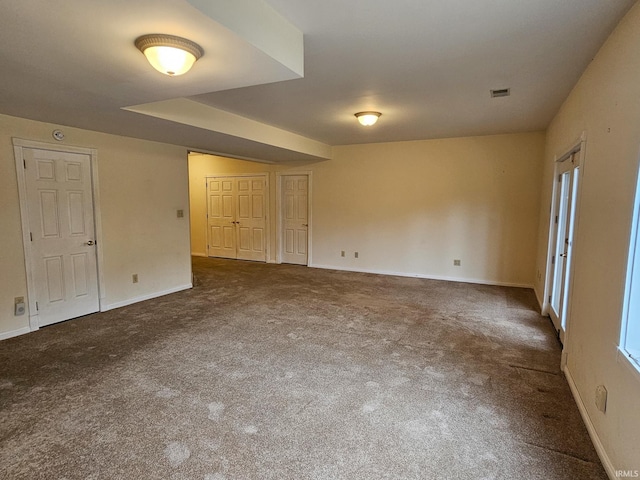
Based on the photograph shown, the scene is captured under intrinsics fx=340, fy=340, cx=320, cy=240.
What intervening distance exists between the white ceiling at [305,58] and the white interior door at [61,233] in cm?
54

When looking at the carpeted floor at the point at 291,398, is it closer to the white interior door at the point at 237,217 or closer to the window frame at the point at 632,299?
the window frame at the point at 632,299

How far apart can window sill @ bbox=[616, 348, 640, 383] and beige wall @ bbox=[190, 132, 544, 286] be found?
14.4 feet

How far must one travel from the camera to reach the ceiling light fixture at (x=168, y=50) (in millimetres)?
1877

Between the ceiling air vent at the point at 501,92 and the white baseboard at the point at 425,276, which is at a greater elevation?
the ceiling air vent at the point at 501,92

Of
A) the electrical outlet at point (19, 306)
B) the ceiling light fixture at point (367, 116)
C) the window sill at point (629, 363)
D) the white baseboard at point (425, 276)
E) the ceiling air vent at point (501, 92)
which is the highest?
the ceiling air vent at point (501, 92)

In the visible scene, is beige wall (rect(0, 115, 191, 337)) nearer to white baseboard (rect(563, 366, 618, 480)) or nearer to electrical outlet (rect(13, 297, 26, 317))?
electrical outlet (rect(13, 297, 26, 317))

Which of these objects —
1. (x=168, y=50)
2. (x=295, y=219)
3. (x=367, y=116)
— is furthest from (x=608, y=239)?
(x=295, y=219)

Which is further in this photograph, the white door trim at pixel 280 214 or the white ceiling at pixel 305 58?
the white door trim at pixel 280 214

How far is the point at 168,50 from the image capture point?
1.91 metres

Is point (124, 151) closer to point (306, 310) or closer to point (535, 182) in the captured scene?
point (306, 310)

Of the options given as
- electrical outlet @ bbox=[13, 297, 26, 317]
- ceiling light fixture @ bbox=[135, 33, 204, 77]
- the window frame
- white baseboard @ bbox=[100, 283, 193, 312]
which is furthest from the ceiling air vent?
electrical outlet @ bbox=[13, 297, 26, 317]

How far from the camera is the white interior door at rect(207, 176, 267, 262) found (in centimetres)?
800

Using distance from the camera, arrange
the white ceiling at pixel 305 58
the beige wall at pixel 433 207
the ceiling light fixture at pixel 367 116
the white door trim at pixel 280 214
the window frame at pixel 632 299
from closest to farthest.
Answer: the window frame at pixel 632 299
the white ceiling at pixel 305 58
the ceiling light fixture at pixel 367 116
the beige wall at pixel 433 207
the white door trim at pixel 280 214

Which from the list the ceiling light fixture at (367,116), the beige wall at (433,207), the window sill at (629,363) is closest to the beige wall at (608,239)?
the window sill at (629,363)
